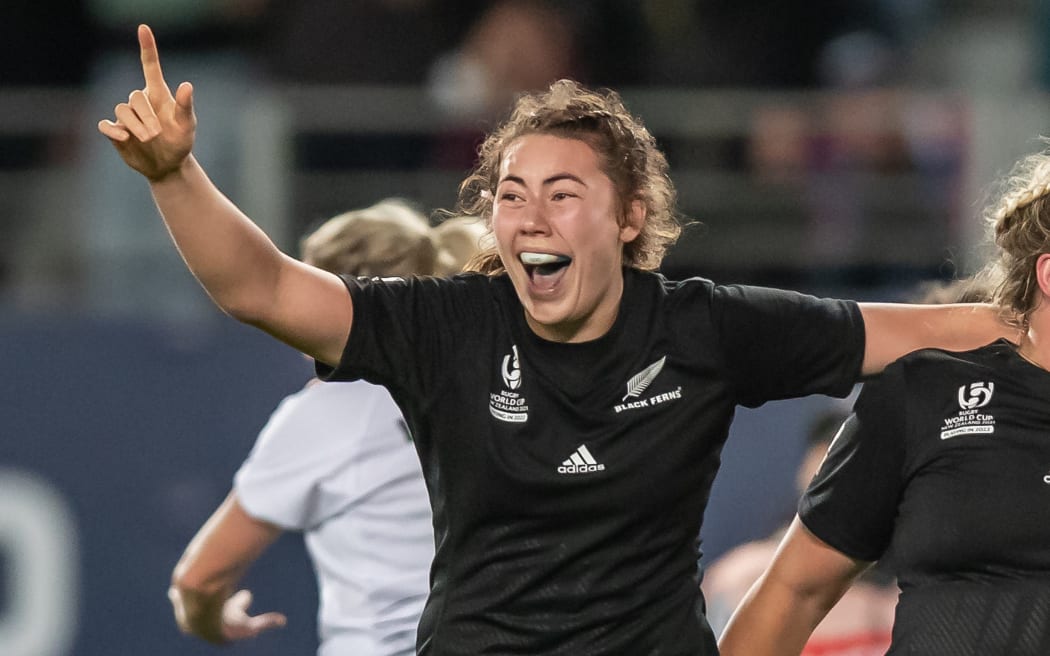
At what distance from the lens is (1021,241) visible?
298 cm

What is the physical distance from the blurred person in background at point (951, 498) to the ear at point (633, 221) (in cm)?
48

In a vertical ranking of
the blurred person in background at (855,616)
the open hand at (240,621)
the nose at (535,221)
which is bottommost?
the blurred person in background at (855,616)

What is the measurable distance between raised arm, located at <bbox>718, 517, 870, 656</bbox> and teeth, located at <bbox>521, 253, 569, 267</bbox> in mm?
651

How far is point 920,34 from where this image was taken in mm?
8250

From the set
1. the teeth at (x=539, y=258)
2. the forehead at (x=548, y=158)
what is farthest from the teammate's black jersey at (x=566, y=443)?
the forehead at (x=548, y=158)

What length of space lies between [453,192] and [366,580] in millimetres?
3035

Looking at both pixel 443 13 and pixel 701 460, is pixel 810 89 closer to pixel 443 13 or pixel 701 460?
pixel 443 13

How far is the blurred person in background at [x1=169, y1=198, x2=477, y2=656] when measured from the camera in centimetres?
357

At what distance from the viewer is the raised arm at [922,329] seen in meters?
3.00

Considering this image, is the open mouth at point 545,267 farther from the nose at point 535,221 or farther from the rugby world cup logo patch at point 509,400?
the rugby world cup logo patch at point 509,400

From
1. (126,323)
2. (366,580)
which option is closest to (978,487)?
(366,580)

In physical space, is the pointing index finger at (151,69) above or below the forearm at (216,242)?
above

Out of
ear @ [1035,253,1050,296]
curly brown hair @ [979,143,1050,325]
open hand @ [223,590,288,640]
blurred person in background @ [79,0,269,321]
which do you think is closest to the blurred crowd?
blurred person in background @ [79,0,269,321]

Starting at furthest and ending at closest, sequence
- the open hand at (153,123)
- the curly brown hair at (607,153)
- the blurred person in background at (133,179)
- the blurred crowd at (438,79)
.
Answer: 1. the blurred crowd at (438,79)
2. the blurred person in background at (133,179)
3. the curly brown hair at (607,153)
4. the open hand at (153,123)
